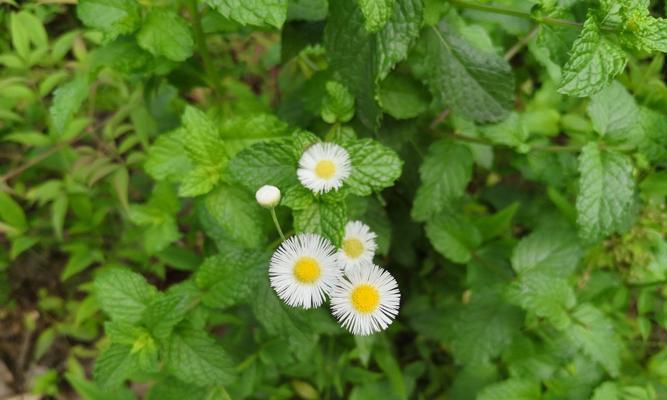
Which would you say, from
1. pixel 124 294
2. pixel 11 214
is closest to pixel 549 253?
pixel 124 294

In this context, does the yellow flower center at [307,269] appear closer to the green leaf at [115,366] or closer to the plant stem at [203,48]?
the green leaf at [115,366]

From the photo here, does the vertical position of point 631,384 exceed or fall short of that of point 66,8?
it falls short

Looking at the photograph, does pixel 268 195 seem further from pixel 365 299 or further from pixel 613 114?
pixel 613 114

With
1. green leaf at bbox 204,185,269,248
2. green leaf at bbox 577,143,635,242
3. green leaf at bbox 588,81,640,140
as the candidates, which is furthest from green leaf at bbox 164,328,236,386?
green leaf at bbox 588,81,640,140

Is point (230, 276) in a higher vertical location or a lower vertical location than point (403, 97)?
lower

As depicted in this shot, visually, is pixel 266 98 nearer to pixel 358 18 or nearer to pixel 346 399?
pixel 358 18

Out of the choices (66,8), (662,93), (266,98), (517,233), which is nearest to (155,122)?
(266,98)
